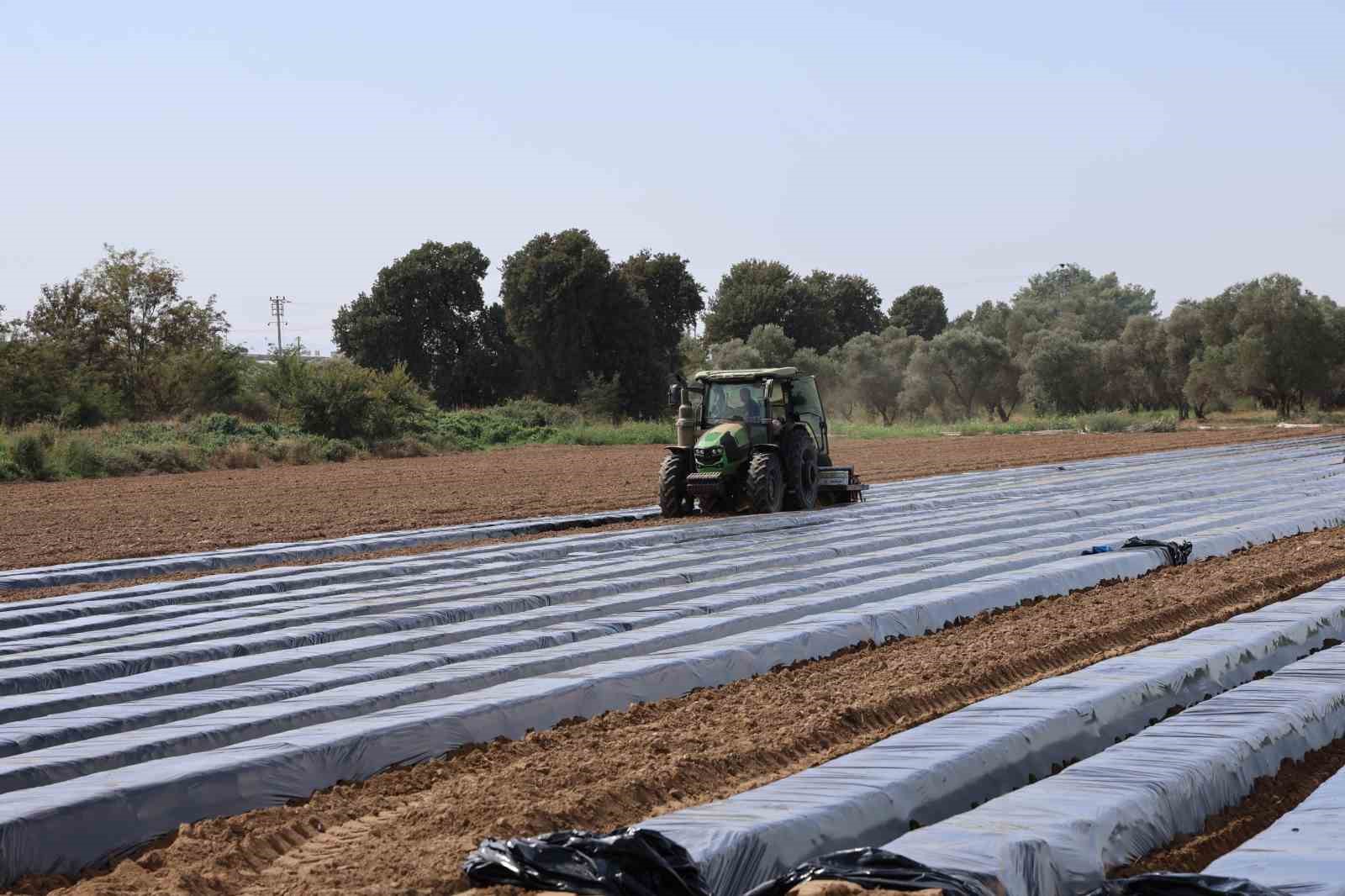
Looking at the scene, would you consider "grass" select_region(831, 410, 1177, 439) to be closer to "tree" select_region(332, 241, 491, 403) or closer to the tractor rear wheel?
"tree" select_region(332, 241, 491, 403)

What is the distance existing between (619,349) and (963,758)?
46.3m

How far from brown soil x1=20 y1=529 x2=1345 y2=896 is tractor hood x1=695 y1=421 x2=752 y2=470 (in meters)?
7.40

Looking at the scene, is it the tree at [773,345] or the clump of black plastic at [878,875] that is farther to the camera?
the tree at [773,345]

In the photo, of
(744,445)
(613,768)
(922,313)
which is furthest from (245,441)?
(922,313)

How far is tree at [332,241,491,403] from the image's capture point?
5275 cm

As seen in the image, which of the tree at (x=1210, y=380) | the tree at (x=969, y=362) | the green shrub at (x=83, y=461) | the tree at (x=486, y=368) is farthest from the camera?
the tree at (x=969, y=362)

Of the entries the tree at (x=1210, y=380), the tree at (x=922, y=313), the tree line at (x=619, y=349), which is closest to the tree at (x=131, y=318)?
the tree line at (x=619, y=349)

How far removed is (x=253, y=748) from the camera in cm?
554

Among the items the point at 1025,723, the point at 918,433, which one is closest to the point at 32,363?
the point at 918,433

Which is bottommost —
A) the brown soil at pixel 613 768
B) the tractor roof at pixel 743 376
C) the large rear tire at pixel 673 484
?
the brown soil at pixel 613 768

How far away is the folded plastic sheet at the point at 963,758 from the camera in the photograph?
4215mm

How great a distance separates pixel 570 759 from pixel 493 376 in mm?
48162

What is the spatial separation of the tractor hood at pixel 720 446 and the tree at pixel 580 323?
33.6 meters

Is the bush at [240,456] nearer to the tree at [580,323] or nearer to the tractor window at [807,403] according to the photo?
the tractor window at [807,403]
